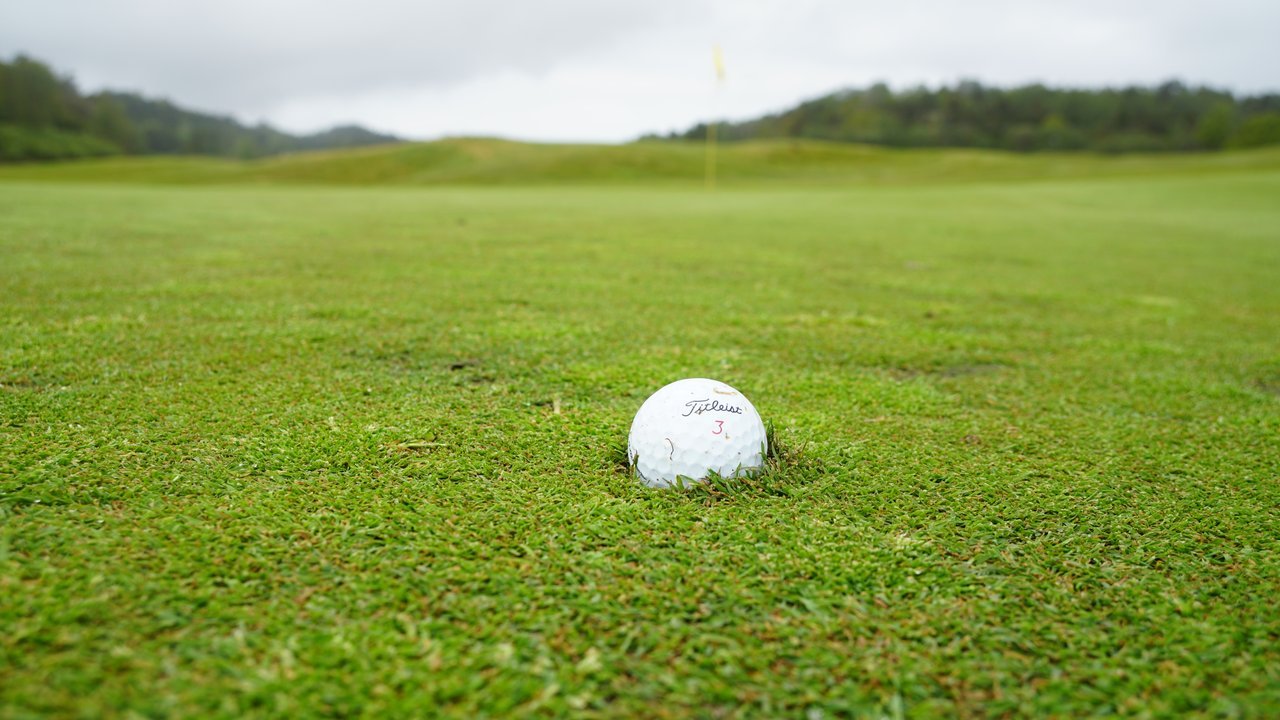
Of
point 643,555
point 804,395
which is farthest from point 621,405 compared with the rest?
point 643,555

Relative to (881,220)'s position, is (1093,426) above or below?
below

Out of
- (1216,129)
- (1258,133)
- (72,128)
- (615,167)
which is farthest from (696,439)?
(1216,129)

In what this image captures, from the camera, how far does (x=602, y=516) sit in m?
1.87

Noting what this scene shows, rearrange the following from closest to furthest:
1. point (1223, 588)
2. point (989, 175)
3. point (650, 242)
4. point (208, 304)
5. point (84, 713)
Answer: point (84, 713), point (1223, 588), point (208, 304), point (650, 242), point (989, 175)

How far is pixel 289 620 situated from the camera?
1.43 m

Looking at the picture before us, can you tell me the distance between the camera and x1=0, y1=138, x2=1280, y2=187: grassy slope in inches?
1430

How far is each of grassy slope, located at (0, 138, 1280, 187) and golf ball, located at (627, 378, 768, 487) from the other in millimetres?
36301

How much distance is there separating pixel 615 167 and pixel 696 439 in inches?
1623

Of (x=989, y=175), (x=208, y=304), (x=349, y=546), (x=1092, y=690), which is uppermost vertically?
(x=989, y=175)

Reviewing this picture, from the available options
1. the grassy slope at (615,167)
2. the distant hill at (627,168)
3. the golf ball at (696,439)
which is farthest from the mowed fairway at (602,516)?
the grassy slope at (615,167)

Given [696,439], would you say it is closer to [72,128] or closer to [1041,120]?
[72,128]

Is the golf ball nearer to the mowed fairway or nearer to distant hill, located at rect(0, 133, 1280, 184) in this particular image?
the mowed fairway

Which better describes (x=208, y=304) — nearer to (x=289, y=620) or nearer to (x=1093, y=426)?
(x=289, y=620)

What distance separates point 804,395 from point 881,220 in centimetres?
1122
